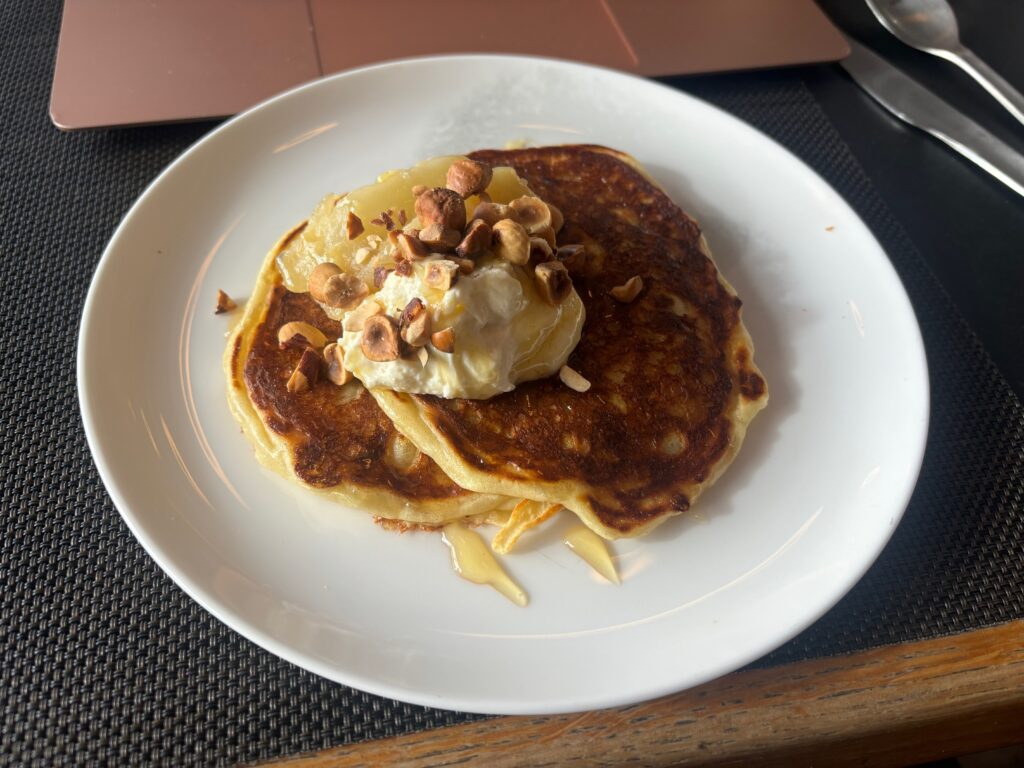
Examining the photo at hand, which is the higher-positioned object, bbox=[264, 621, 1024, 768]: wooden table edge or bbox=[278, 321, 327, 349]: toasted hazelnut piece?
bbox=[278, 321, 327, 349]: toasted hazelnut piece

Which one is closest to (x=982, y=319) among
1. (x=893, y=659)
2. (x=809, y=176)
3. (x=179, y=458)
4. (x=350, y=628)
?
(x=809, y=176)

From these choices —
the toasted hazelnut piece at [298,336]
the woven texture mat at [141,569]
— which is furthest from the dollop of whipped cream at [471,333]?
the woven texture mat at [141,569]

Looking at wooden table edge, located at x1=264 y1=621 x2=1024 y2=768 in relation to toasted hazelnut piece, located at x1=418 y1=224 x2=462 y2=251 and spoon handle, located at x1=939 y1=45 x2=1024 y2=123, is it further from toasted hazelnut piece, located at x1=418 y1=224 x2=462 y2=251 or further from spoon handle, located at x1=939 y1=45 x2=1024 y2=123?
spoon handle, located at x1=939 y1=45 x2=1024 y2=123

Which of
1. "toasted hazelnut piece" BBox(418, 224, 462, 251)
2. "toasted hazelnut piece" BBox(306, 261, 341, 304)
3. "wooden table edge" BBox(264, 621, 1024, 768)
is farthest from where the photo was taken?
"toasted hazelnut piece" BBox(306, 261, 341, 304)

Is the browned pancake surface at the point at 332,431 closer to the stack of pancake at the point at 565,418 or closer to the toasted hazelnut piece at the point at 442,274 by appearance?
the stack of pancake at the point at 565,418

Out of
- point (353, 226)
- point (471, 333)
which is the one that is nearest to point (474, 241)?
point (471, 333)

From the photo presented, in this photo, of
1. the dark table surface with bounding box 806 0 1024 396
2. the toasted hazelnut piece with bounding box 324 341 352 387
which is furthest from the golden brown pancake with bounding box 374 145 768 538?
the dark table surface with bounding box 806 0 1024 396
